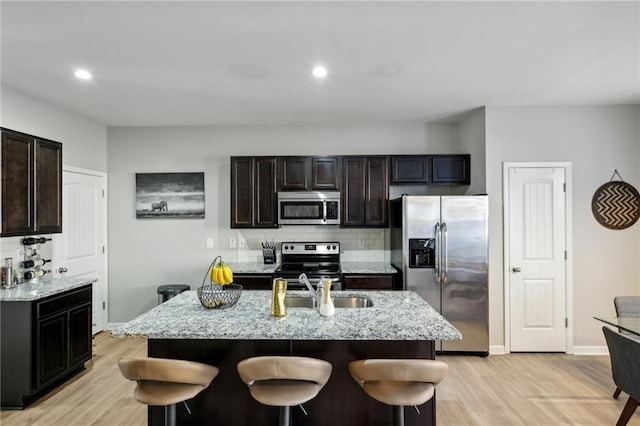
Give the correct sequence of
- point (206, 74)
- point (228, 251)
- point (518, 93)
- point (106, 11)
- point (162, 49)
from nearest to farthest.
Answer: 1. point (106, 11)
2. point (162, 49)
3. point (206, 74)
4. point (518, 93)
5. point (228, 251)

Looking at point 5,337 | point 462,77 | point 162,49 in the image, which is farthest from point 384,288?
point 5,337

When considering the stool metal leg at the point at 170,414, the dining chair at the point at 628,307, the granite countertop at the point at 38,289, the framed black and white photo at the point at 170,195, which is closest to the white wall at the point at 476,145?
the dining chair at the point at 628,307

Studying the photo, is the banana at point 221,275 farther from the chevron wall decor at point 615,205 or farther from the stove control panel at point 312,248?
the chevron wall decor at point 615,205

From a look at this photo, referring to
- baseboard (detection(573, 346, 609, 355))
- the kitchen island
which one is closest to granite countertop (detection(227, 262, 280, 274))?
the kitchen island

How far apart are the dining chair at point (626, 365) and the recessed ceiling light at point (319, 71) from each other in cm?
286

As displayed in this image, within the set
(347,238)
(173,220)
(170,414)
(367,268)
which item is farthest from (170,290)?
(170,414)

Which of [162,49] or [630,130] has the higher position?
[162,49]

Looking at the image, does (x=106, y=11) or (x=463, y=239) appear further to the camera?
(x=463, y=239)

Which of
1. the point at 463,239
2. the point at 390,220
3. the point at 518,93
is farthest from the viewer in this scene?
the point at 390,220

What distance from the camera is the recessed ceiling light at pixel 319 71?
2.95 metres

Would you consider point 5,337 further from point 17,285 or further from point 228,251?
point 228,251

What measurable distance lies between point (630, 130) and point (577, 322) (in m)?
2.24

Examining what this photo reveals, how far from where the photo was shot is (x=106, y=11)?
6.99 ft

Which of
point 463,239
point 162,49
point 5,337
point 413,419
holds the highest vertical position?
point 162,49
